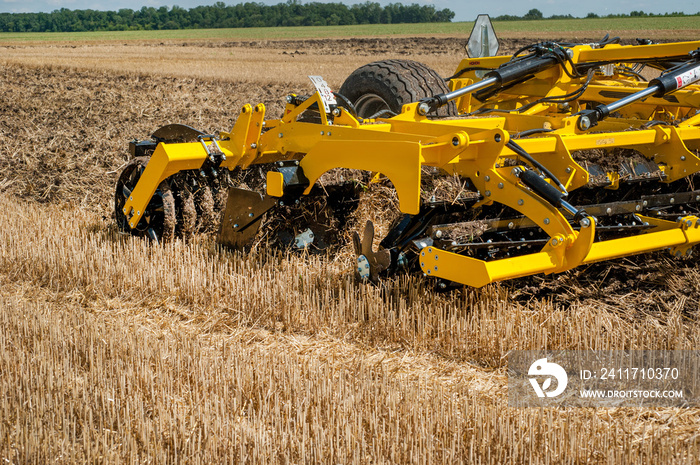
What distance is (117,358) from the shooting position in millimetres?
3494

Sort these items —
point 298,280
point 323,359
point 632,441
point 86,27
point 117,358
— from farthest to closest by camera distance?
1. point 86,27
2. point 298,280
3. point 323,359
4. point 117,358
5. point 632,441

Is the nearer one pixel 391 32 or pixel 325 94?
pixel 325 94

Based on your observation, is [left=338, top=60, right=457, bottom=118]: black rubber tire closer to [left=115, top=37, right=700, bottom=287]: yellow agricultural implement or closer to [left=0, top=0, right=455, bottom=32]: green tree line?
[left=115, top=37, right=700, bottom=287]: yellow agricultural implement

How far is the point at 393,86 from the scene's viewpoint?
6.32 meters

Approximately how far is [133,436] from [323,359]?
3.76ft

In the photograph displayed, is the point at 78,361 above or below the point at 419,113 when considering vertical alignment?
below

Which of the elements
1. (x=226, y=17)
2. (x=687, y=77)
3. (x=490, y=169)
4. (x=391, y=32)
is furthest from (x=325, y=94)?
(x=226, y=17)

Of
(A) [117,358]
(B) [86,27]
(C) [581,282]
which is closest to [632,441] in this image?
(C) [581,282]

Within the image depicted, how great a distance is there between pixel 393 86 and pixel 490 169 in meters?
2.63

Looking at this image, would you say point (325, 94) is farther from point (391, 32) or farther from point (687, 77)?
point (391, 32)

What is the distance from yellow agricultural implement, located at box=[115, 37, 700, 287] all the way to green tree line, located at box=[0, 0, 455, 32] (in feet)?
275

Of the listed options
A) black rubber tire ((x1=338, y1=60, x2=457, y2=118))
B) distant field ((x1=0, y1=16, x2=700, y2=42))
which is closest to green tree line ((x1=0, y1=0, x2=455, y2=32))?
distant field ((x1=0, y1=16, x2=700, y2=42))

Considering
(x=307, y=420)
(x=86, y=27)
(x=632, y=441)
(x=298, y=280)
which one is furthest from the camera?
(x=86, y=27)

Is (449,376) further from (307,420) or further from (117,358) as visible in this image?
(117,358)
